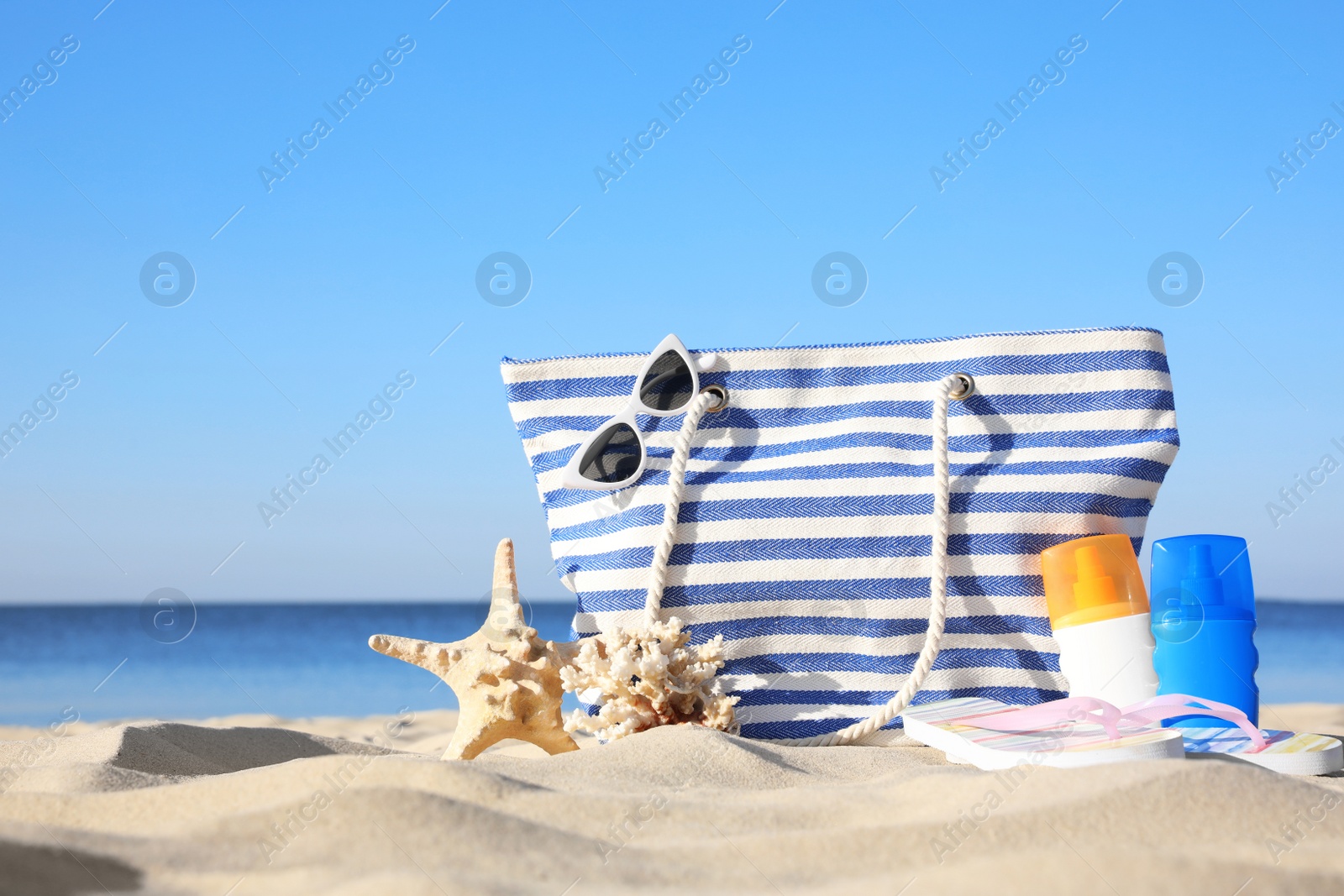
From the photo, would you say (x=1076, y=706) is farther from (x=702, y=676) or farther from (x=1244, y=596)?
(x=702, y=676)

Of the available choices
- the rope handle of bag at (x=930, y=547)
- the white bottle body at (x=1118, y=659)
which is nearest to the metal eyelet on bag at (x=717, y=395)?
the rope handle of bag at (x=930, y=547)

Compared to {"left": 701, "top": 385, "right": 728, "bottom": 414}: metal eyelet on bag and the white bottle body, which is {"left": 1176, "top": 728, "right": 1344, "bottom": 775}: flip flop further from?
{"left": 701, "top": 385, "right": 728, "bottom": 414}: metal eyelet on bag

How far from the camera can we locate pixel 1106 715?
1537mm

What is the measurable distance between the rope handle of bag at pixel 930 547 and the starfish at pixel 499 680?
0.30m

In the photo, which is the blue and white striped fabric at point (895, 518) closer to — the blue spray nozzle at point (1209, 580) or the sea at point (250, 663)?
the blue spray nozzle at point (1209, 580)

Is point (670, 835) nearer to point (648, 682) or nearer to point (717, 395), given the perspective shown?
point (648, 682)

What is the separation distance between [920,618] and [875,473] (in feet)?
1.06

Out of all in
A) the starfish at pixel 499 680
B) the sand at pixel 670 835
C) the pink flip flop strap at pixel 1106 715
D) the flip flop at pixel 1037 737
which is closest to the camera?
the sand at pixel 670 835

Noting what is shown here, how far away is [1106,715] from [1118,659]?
1.30 ft

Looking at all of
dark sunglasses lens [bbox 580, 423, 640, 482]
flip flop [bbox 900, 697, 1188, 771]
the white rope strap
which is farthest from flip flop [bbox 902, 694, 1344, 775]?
dark sunglasses lens [bbox 580, 423, 640, 482]

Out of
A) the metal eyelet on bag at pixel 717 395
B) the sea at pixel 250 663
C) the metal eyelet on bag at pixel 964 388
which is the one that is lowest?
the sea at pixel 250 663

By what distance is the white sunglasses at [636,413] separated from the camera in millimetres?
2152

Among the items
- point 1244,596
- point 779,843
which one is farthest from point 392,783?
point 1244,596

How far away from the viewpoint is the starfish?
1.74m
